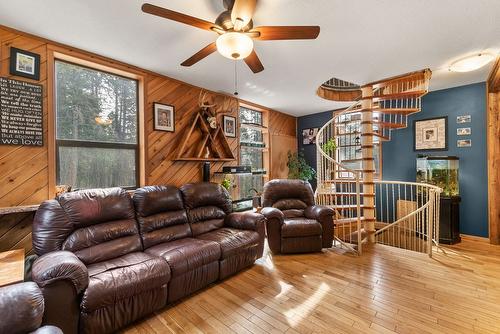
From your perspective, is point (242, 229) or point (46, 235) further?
point (242, 229)

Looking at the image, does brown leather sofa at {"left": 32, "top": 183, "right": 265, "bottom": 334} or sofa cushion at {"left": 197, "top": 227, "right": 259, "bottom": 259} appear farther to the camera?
sofa cushion at {"left": 197, "top": 227, "right": 259, "bottom": 259}

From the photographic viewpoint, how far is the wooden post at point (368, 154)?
3.72 meters

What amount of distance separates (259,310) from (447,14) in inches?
123

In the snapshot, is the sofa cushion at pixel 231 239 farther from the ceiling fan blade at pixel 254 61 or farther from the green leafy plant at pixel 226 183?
the ceiling fan blade at pixel 254 61

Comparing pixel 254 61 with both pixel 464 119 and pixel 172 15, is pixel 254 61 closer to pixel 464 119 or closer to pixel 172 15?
pixel 172 15

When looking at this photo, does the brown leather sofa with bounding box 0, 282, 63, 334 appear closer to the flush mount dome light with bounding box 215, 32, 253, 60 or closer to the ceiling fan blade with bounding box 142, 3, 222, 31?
the ceiling fan blade with bounding box 142, 3, 222, 31

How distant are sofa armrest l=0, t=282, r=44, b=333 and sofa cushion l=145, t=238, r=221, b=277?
0.92 metres

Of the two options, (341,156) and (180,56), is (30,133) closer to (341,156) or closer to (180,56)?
(180,56)

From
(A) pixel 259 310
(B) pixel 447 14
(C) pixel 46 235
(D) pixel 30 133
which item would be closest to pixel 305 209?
(A) pixel 259 310

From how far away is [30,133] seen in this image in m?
2.34

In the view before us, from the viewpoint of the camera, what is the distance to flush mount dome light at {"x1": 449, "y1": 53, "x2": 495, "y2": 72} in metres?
2.85

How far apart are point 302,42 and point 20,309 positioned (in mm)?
3064

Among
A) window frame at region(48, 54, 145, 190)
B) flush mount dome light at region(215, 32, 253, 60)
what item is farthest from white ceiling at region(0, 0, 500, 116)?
flush mount dome light at region(215, 32, 253, 60)

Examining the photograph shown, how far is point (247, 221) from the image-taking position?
3.02 meters
